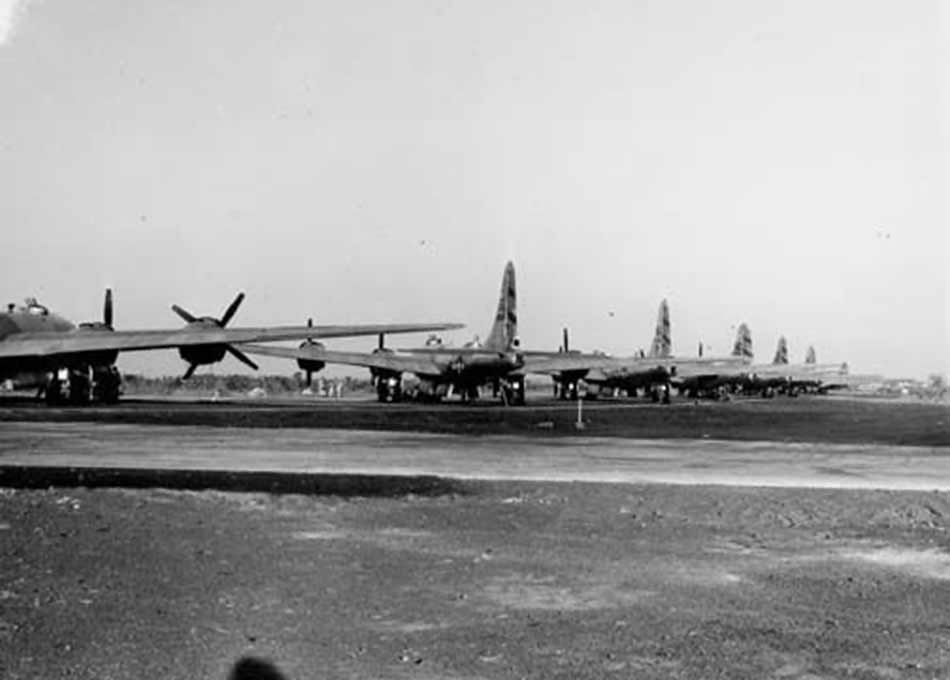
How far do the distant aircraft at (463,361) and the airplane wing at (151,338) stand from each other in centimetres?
1442

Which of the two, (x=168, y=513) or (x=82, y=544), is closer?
(x=82, y=544)

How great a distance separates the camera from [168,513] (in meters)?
13.4

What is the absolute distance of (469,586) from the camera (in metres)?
9.47

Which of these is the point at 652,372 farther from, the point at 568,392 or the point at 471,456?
the point at 471,456

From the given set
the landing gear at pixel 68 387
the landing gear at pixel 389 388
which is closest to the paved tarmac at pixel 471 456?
the landing gear at pixel 68 387

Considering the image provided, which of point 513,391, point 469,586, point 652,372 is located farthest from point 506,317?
point 469,586

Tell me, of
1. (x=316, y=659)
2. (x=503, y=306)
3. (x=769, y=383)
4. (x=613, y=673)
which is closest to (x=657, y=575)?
(x=613, y=673)

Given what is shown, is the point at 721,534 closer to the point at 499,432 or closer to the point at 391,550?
the point at 391,550

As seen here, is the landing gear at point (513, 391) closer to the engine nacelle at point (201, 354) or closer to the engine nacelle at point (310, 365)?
the engine nacelle at point (310, 365)

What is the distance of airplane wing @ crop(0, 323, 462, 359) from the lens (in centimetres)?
4088

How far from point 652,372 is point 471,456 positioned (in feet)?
199

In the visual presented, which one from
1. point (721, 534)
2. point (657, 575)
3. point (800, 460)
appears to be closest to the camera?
point (657, 575)

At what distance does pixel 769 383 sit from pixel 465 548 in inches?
4698

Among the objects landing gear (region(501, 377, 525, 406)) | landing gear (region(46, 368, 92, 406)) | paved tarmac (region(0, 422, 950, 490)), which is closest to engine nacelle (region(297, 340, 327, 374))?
landing gear (region(501, 377, 525, 406))
